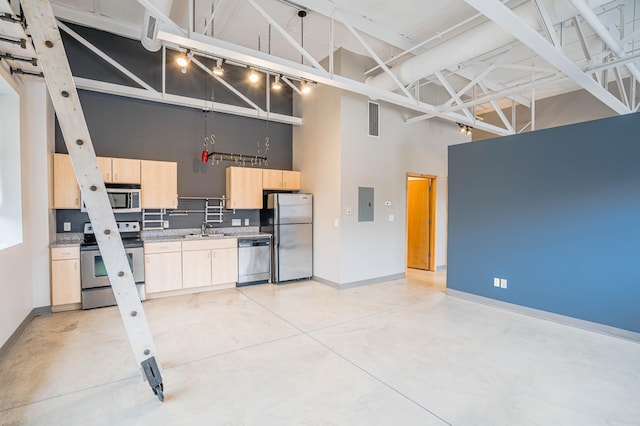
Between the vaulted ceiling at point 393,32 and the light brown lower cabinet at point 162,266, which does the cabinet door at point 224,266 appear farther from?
the vaulted ceiling at point 393,32

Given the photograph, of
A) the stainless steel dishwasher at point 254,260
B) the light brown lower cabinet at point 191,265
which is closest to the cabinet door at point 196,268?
the light brown lower cabinet at point 191,265

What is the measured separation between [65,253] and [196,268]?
1.72m

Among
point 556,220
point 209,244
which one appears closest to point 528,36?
point 556,220

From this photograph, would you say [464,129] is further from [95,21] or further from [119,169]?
[95,21]

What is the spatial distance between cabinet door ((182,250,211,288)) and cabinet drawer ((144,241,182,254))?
6.0 inches

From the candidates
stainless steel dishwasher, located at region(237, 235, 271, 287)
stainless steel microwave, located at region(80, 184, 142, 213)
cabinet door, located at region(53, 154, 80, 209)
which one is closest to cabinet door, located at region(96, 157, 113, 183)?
stainless steel microwave, located at region(80, 184, 142, 213)

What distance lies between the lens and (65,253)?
13.9 feet

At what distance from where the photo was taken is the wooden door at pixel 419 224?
23.6 ft

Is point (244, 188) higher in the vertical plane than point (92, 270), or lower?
higher

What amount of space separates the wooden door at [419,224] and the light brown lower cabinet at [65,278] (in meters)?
6.40

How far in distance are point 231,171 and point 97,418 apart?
4150 millimetres

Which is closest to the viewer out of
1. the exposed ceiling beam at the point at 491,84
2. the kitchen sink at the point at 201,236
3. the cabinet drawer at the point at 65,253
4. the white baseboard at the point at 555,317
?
the white baseboard at the point at 555,317

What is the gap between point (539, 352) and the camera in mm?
3186

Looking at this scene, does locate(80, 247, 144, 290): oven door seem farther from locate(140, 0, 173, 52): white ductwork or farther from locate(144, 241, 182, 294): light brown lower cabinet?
locate(140, 0, 173, 52): white ductwork
